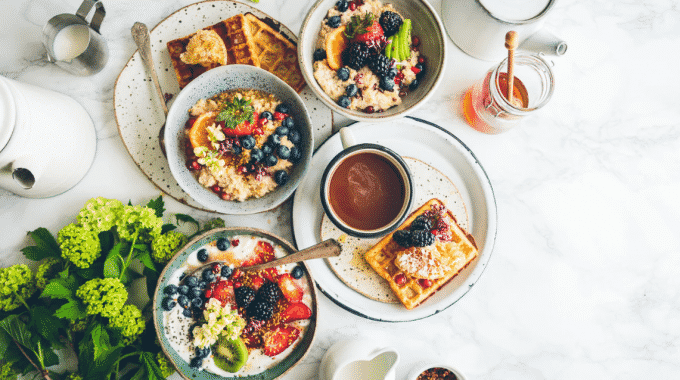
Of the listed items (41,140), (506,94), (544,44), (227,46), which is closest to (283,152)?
(227,46)

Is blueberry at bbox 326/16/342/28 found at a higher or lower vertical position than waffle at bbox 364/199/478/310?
higher

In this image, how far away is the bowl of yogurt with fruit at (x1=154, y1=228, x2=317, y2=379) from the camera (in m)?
1.88

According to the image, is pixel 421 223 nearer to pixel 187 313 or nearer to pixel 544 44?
pixel 544 44

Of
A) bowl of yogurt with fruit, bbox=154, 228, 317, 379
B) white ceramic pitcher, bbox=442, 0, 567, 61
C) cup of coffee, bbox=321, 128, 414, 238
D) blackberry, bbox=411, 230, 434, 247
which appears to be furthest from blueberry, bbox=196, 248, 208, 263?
white ceramic pitcher, bbox=442, 0, 567, 61

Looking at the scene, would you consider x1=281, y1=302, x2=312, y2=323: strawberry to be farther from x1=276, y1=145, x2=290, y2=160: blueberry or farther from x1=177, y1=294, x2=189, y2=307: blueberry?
x1=276, y1=145, x2=290, y2=160: blueberry

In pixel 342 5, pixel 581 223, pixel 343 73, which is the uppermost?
pixel 342 5

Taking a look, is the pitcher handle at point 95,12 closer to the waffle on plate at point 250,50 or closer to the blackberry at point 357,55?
the waffle on plate at point 250,50

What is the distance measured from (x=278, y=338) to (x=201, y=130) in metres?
0.97

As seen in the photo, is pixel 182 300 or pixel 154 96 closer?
pixel 182 300

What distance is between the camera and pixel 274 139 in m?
1.85

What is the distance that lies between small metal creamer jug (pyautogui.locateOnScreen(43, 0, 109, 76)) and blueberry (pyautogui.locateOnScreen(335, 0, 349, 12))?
1.03 meters

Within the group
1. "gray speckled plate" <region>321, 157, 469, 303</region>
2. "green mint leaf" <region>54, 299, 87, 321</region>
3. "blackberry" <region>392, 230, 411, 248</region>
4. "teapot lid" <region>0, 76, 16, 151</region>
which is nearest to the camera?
"teapot lid" <region>0, 76, 16, 151</region>

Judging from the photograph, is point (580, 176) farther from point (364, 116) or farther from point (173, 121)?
point (173, 121)

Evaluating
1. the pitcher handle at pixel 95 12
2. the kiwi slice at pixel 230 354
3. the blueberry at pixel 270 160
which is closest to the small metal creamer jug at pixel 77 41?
the pitcher handle at pixel 95 12
